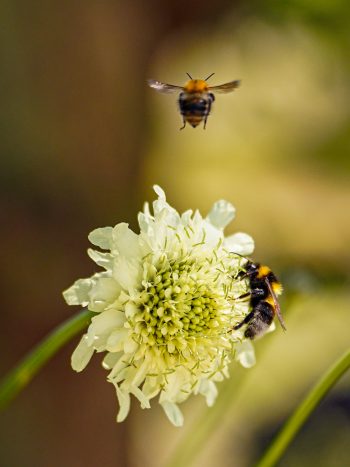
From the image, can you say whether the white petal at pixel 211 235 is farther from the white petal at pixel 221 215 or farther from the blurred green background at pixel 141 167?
the blurred green background at pixel 141 167

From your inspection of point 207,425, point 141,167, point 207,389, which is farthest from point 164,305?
point 141,167

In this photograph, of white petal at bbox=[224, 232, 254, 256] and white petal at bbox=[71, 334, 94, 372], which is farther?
white petal at bbox=[224, 232, 254, 256]

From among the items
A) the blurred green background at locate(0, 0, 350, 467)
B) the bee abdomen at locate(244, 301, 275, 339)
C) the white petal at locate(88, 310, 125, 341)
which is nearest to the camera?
the white petal at locate(88, 310, 125, 341)

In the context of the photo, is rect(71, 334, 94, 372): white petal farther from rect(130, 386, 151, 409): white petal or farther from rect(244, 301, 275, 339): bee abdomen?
rect(244, 301, 275, 339): bee abdomen

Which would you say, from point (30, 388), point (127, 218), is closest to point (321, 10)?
point (127, 218)

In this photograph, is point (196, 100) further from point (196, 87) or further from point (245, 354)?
point (245, 354)

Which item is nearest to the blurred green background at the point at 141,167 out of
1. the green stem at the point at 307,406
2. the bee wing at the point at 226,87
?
the green stem at the point at 307,406

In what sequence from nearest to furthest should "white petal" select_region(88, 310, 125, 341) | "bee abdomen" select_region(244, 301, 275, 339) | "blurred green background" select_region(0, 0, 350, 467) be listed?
"white petal" select_region(88, 310, 125, 341)
"bee abdomen" select_region(244, 301, 275, 339)
"blurred green background" select_region(0, 0, 350, 467)

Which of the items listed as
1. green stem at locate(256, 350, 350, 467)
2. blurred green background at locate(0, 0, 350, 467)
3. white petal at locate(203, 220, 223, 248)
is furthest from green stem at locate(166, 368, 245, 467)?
blurred green background at locate(0, 0, 350, 467)
